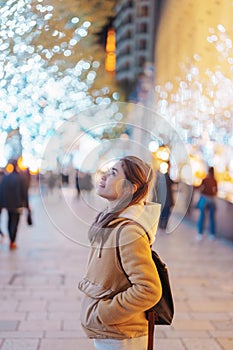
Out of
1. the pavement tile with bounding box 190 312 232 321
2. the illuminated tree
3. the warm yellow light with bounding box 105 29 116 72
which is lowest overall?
the pavement tile with bounding box 190 312 232 321

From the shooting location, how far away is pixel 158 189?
3.18m

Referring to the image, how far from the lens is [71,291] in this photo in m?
7.32

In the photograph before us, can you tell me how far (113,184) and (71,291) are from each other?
15.2 ft

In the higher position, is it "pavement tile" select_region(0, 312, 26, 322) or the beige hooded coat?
the beige hooded coat

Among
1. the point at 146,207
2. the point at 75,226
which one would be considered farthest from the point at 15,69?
the point at 146,207

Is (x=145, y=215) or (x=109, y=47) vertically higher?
(x=109, y=47)

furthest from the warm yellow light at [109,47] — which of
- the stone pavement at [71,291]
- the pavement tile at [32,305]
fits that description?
the pavement tile at [32,305]

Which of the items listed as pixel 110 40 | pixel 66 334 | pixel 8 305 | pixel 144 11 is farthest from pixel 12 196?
pixel 144 11

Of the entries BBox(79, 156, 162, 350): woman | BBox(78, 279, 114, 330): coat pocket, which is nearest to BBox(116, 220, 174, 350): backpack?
BBox(79, 156, 162, 350): woman

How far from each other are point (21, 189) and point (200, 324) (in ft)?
18.3

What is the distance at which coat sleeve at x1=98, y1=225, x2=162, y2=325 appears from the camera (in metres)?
2.77

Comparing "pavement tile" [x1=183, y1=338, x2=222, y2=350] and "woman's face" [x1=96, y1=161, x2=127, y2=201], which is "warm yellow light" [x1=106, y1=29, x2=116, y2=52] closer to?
"pavement tile" [x1=183, y1=338, x2=222, y2=350]

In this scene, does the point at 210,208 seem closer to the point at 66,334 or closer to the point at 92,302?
the point at 66,334

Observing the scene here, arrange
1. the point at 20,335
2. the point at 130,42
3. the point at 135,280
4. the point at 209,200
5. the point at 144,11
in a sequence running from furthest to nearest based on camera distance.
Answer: the point at 130,42 → the point at 144,11 → the point at 209,200 → the point at 20,335 → the point at 135,280
